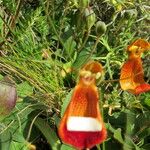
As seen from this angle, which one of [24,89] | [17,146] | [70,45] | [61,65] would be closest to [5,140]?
[17,146]

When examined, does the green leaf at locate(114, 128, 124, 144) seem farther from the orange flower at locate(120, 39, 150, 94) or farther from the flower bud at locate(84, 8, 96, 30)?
the flower bud at locate(84, 8, 96, 30)

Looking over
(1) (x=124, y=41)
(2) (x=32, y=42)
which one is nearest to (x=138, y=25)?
(1) (x=124, y=41)

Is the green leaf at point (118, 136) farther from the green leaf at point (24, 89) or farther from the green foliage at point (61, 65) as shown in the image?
the green leaf at point (24, 89)

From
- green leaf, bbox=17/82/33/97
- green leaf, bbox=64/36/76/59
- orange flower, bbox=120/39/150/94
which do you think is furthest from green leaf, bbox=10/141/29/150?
green leaf, bbox=64/36/76/59

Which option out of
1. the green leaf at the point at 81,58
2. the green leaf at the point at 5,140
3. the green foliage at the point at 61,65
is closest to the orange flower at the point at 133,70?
the green foliage at the point at 61,65

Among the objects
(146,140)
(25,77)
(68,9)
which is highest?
(68,9)

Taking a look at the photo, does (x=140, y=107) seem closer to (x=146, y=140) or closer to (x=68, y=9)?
(x=146, y=140)
